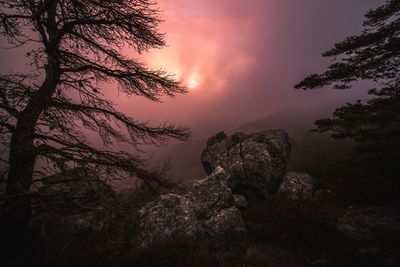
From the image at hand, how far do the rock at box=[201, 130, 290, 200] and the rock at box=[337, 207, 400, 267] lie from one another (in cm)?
538

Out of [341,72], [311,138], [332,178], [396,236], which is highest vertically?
[311,138]

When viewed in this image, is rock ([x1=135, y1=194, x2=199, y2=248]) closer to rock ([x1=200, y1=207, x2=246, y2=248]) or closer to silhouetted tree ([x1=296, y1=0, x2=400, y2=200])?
rock ([x1=200, y1=207, x2=246, y2=248])

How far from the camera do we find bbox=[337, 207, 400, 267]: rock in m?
6.76

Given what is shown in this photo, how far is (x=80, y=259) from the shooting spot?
25.8 ft

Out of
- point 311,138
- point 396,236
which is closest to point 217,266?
point 396,236

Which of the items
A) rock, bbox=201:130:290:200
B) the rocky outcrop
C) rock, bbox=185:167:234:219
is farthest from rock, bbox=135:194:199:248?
rock, bbox=201:130:290:200

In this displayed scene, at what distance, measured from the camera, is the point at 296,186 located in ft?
46.1

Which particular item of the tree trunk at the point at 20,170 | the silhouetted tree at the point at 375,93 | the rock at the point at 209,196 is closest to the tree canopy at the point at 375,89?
the silhouetted tree at the point at 375,93

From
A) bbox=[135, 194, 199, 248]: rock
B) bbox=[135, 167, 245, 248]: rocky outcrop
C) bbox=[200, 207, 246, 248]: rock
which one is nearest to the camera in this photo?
bbox=[135, 194, 199, 248]: rock

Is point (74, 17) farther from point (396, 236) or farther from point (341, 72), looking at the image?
point (341, 72)

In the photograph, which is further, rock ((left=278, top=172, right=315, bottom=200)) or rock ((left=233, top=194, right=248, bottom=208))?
rock ((left=278, top=172, right=315, bottom=200))

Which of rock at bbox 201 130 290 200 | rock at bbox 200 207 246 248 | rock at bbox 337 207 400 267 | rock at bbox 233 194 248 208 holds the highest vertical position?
rock at bbox 201 130 290 200

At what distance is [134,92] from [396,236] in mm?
7762

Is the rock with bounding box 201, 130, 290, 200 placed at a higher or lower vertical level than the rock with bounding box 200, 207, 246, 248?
higher
